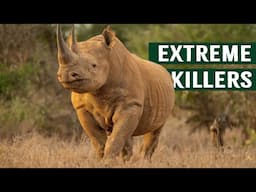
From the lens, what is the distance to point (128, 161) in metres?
11.8

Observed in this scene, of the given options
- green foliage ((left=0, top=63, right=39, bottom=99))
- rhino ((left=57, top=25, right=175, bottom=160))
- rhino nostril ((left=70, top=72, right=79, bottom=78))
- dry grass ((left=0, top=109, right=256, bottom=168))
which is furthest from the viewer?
green foliage ((left=0, top=63, right=39, bottom=99))

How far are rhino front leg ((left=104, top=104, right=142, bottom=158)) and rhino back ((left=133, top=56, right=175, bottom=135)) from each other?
85cm

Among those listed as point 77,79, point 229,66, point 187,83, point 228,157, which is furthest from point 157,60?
point 77,79

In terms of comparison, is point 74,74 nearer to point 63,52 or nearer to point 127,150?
point 63,52

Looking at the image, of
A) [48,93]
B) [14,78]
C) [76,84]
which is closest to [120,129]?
[76,84]

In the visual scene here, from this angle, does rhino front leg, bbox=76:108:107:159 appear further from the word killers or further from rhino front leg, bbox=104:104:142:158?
the word killers

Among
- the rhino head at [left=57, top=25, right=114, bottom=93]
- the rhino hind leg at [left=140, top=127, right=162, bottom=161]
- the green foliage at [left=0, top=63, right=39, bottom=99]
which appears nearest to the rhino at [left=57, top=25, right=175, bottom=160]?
the rhino head at [left=57, top=25, right=114, bottom=93]

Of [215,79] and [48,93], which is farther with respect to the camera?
[48,93]

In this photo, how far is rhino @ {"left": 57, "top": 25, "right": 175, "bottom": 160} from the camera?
10.6 metres

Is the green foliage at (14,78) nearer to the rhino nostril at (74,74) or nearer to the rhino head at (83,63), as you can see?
the rhino head at (83,63)

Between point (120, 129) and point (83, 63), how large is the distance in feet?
3.96

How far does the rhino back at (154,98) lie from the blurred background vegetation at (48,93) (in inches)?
195

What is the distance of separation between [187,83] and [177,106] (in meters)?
6.18

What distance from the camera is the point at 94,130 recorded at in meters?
11.8
